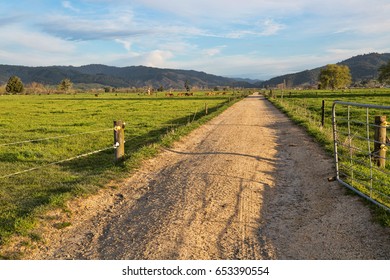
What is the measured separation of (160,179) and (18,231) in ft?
12.2

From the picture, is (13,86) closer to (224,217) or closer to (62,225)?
(62,225)

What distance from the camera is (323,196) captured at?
716 cm

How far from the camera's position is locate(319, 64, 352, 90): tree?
12006 centimetres

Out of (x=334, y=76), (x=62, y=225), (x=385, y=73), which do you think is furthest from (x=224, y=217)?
(x=334, y=76)

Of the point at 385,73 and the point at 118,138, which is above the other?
the point at 385,73

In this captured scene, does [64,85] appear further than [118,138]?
Yes

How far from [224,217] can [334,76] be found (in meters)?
126

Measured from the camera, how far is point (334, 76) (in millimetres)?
120312

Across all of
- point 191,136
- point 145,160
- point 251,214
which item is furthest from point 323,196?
point 191,136

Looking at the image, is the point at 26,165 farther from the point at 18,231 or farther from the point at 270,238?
the point at 270,238

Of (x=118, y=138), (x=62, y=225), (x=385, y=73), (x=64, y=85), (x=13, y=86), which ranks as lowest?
(x=62, y=225)

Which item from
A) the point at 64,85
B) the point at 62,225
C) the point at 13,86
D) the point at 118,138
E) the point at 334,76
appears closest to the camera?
the point at 62,225

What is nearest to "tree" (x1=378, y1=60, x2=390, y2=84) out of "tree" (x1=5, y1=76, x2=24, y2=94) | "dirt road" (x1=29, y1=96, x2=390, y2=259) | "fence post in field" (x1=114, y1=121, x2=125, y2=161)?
"dirt road" (x1=29, y1=96, x2=390, y2=259)

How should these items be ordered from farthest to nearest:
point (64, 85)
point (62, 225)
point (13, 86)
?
point (64, 85), point (13, 86), point (62, 225)
